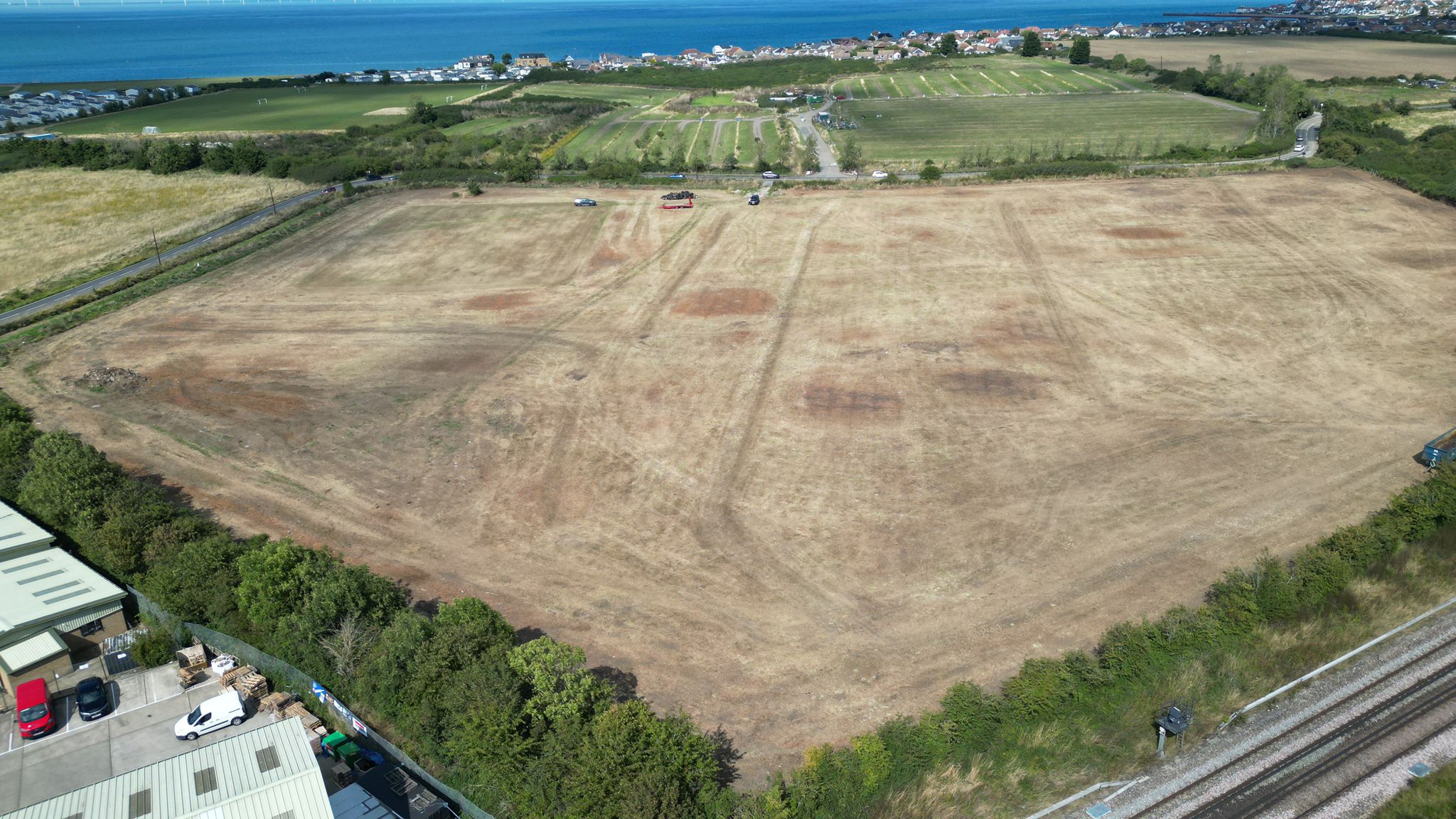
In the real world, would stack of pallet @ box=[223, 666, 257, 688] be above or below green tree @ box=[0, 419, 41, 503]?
below

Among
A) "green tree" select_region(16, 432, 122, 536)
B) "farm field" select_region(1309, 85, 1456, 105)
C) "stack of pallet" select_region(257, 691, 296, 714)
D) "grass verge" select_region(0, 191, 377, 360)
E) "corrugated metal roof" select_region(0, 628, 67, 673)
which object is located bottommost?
"stack of pallet" select_region(257, 691, 296, 714)

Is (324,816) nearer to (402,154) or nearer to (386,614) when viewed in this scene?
(386,614)

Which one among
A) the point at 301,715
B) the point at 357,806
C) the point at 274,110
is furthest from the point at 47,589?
the point at 274,110

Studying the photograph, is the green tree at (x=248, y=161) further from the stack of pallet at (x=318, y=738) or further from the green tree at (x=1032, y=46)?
the green tree at (x=1032, y=46)


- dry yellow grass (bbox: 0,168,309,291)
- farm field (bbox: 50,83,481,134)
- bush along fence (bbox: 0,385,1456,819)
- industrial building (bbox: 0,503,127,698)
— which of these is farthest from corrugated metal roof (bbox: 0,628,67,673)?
farm field (bbox: 50,83,481,134)

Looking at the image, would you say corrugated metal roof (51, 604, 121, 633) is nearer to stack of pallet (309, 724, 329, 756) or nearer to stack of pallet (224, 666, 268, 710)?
stack of pallet (224, 666, 268, 710)

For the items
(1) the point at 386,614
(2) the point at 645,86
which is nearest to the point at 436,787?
(1) the point at 386,614
